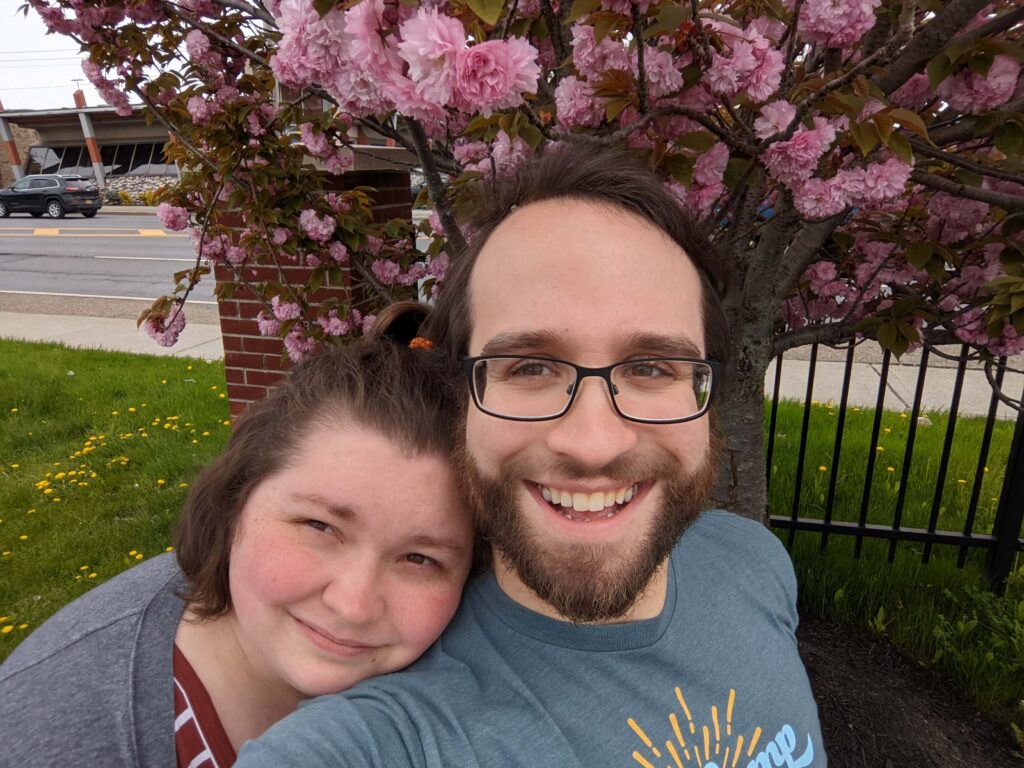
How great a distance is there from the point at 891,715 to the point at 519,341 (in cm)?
215

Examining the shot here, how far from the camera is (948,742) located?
225cm

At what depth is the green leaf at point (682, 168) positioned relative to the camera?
1340 millimetres

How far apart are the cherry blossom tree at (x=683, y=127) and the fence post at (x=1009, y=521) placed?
1.30 m

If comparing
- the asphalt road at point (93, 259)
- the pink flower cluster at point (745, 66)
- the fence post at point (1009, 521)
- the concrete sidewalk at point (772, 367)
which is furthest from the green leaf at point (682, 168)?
the asphalt road at point (93, 259)

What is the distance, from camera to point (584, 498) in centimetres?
112

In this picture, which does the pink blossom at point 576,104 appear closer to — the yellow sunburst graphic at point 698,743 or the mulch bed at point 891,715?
the yellow sunburst graphic at point 698,743

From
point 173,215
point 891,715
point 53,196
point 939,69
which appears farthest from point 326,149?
point 53,196

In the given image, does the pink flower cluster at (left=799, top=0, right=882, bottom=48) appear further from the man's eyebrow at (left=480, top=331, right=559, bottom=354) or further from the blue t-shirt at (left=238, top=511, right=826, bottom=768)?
the blue t-shirt at (left=238, top=511, right=826, bottom=768)

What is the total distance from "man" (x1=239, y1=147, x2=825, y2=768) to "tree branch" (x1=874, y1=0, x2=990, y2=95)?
590 millimetres

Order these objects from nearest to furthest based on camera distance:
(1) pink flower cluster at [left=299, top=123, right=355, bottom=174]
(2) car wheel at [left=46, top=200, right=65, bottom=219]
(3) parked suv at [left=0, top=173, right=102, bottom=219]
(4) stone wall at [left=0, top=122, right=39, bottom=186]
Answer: (1) pink flower cluster at [left=299, top=123, right=355, bottom=174] < (3) parked suv at [left=0, top=173, right=102, bottom=219] < (2) car wheel at [left=46, top=200, right=65, bottom=219] < (4) stone wall at [left=0, top=122, right=39, bottom=186]

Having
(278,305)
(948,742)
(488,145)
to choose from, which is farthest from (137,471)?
(948,742)

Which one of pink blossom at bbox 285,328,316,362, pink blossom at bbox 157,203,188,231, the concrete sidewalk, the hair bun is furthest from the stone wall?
the hair bun

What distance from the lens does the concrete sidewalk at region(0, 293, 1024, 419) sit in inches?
215

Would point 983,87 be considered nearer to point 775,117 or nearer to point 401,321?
point 775,117
